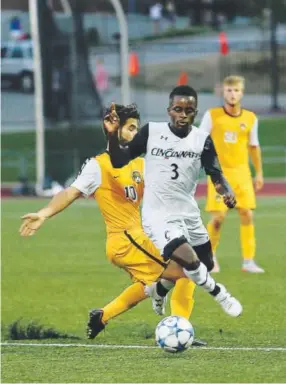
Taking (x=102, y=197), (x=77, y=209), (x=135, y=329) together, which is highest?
(x=102, y=197)

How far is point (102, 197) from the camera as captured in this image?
9.82 meters

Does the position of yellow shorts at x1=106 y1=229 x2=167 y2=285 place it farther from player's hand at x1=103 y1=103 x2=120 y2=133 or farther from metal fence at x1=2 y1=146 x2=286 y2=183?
metal fence at x1=2 y1=146 x2=286 y2=183

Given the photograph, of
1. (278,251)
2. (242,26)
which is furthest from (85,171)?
(242,26)

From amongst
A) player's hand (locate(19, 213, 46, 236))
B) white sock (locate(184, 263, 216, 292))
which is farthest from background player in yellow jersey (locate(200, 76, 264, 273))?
player's hand (locate(19, 213, 46, 236))

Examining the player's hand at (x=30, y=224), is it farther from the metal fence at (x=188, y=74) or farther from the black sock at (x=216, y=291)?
the metal fence at (x=188, y=74)

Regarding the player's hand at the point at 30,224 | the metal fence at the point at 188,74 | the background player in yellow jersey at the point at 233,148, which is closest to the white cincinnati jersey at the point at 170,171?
the player's hand at the point at 30,224

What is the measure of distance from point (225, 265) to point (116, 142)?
5.95 m

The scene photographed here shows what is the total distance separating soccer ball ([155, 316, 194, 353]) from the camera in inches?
359

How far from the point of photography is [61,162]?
2472 cm

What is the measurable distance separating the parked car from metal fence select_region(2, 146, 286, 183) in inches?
258

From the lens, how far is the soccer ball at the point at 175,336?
9.12 metres

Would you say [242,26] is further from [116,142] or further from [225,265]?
[116,142]

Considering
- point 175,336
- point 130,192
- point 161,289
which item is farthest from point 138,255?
point 175,336

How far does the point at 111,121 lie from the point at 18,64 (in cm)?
2803
